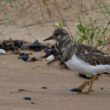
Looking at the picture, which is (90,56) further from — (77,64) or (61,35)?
(61,35)

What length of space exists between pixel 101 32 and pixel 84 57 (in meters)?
2.39

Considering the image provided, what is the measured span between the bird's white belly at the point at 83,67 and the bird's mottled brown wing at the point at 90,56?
0.19ft

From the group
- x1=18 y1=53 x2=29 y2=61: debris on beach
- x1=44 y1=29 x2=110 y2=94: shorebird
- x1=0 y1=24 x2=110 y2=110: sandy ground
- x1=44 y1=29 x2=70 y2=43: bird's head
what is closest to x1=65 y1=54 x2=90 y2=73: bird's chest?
x1=44 y1=29 x2=110 y2=94: shorebird

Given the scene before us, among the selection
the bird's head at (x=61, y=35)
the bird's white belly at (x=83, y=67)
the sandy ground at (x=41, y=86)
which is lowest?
the sandy ground at (x=41, y=86)

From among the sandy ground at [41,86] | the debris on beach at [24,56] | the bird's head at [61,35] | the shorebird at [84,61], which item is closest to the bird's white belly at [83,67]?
the shorebird at [84,61]

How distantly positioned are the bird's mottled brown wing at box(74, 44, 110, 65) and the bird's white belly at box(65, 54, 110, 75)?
0.19ft

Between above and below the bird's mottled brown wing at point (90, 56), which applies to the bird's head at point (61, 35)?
above

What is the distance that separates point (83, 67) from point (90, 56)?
0.23m

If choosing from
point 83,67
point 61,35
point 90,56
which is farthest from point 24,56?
point 83,67

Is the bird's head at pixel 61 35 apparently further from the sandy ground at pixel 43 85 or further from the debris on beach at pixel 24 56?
the debris on beach at pixel 24 56

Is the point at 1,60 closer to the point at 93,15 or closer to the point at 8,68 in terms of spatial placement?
the point at 8,68

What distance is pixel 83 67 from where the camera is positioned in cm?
808

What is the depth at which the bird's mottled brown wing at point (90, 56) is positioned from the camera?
8195mm

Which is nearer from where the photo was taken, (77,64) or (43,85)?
(77,64)
